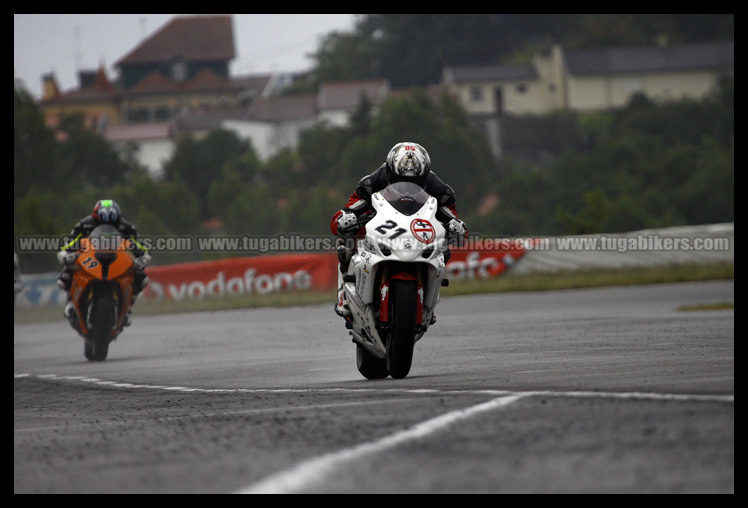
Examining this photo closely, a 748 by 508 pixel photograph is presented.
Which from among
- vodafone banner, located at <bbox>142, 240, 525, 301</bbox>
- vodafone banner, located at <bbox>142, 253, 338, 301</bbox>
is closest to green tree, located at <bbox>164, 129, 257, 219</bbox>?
A: vodafone banner, located at <bbox>142, 253, 338, 301</bbox>

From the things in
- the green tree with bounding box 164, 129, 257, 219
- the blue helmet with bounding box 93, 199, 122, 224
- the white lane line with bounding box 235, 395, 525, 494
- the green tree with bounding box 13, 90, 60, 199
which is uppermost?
the white lane line with bounding box 235, 395, 525, 494

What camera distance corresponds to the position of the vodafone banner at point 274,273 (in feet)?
81.7

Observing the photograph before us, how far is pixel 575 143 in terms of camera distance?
94750 mm

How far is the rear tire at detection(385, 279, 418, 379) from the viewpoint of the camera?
7.90 metres

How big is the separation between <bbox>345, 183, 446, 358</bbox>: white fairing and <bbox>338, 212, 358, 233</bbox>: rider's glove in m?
0.18

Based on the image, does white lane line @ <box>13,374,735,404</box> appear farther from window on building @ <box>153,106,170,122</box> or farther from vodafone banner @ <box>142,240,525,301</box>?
window on building @ <box>153,106,170,122</box>

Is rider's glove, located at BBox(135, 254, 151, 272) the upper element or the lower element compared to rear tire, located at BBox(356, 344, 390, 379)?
lower

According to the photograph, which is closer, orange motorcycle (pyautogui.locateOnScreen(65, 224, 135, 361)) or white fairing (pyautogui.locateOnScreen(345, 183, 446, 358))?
white fairing (pyautogui.locateOnScreen(345, 183, 446, 358))

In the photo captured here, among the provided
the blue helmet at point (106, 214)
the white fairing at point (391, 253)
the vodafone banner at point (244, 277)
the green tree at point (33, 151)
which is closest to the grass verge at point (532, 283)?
the vodafone banner at point (244, 277)

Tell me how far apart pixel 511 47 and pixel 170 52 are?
37.9 m

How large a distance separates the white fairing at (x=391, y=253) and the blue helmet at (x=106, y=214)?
6.39 metres

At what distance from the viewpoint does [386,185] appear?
888cm
